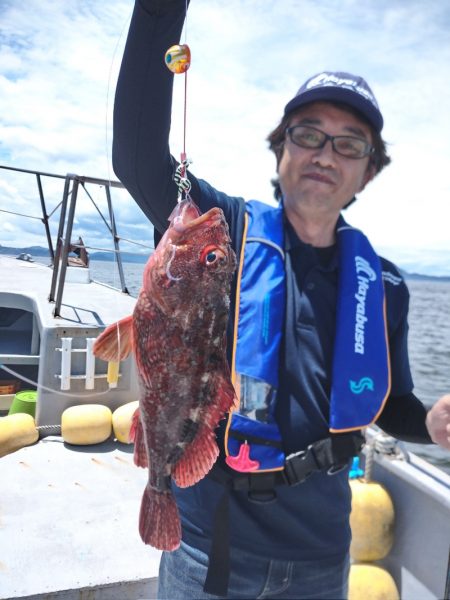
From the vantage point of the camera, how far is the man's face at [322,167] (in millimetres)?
2117

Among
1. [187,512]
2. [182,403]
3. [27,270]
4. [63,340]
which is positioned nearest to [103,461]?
[63,340]

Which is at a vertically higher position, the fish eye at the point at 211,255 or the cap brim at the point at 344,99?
the cap brim at the point at 344,99

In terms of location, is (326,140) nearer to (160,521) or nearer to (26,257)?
(160,521)

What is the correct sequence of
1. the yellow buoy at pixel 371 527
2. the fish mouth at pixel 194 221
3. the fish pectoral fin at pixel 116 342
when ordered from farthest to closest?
1. the yellow buoy at pixel 371 527
2. the fish pectoral fin at pixel 116 342
3. the fish mouth at pixel 194 221

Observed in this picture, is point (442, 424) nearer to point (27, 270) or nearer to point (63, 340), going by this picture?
point (63, 340)

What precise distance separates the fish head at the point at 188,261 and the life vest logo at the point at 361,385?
0.80m

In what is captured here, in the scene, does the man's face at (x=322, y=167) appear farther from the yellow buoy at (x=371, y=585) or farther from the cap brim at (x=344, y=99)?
the yellow buoy at (x=371, y=585)

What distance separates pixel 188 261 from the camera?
1.70 metres

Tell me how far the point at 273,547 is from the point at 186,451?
558 mm

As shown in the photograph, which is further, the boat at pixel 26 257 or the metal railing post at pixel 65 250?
the boat at pixel 26 257

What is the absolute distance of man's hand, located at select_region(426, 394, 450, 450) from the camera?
2.04 m

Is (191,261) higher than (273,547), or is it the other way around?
(191,261)

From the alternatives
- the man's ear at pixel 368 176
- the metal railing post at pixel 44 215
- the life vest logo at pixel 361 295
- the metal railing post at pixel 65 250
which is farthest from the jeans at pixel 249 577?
the metal railing post at pixel 44 215

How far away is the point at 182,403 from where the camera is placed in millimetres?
1737
